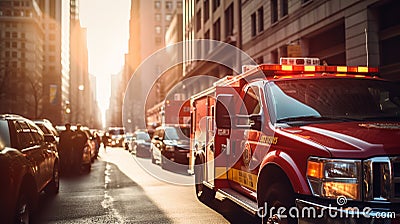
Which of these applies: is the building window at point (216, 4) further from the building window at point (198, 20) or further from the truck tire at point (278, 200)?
the truck tire at point (278, 200)

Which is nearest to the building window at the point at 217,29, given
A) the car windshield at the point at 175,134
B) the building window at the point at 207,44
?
the building window at the point at 207,44

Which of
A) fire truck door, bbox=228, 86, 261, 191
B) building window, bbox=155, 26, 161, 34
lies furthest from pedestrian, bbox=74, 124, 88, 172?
building window, bbox=155, 26, 161, 34

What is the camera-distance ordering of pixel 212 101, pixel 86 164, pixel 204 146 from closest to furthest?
1. pixel 212 101
2. pixel 204 146
3. pixel 86 164

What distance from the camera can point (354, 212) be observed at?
4445 millimetres

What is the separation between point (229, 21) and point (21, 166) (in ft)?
117

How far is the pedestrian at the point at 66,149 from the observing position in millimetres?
17266

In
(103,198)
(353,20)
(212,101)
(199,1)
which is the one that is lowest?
(103,198)

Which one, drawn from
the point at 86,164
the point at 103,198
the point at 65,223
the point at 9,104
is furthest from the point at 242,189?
the point at 9,104

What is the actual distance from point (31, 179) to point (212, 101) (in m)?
3.68

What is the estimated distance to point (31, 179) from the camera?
23.9 feet

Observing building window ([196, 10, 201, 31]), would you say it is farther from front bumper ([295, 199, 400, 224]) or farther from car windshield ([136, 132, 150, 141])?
front bumper ([295, 199, 400, 224])

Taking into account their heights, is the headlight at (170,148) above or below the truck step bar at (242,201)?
above

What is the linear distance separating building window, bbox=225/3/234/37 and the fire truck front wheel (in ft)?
98.7

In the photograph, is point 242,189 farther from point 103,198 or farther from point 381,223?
point 103,198
